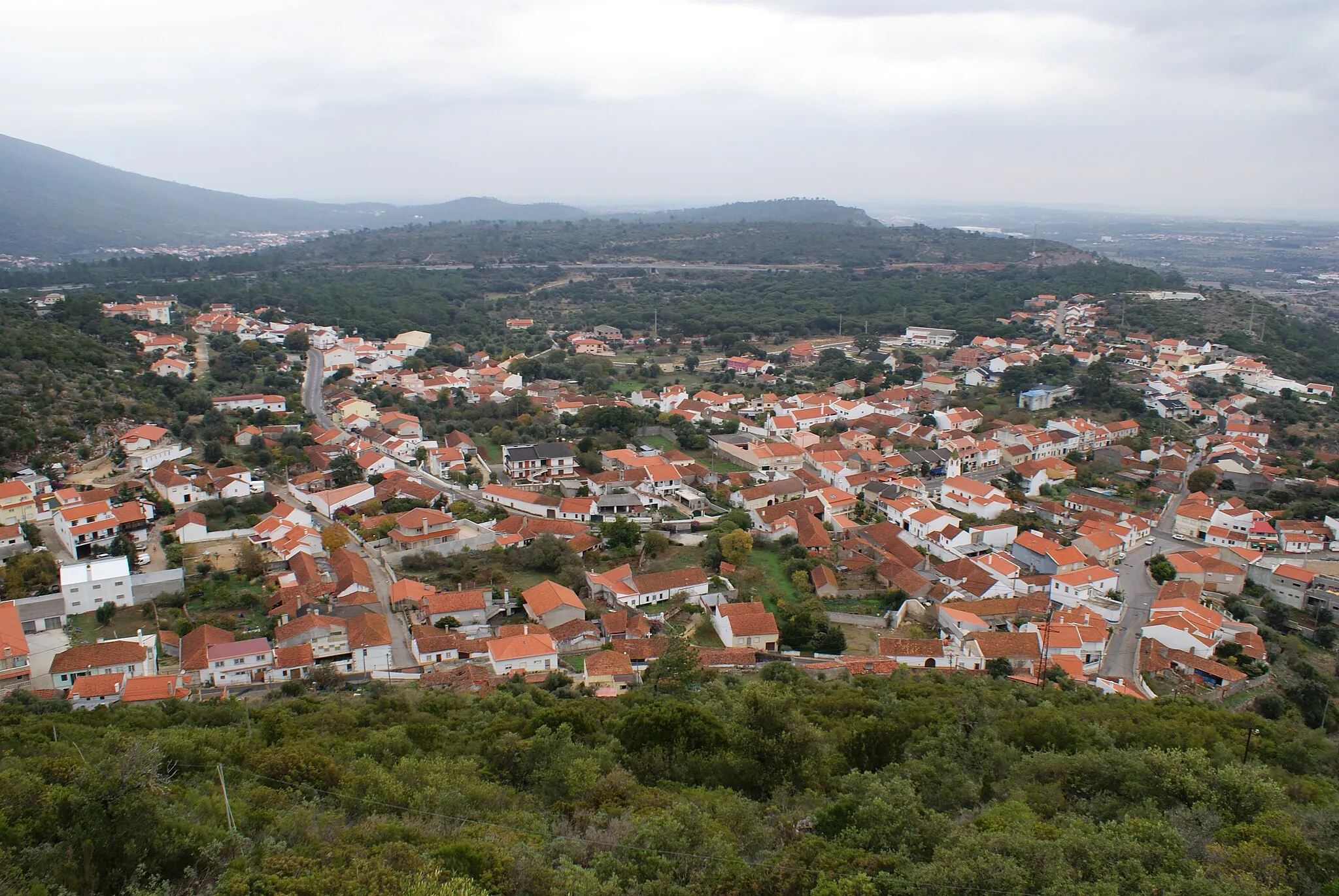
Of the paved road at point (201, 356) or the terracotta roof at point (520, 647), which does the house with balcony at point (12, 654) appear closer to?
the terracotta roof at point (520, 647)

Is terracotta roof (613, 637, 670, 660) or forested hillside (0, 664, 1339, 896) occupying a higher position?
forested hillside (0, 664, 1339, 896)

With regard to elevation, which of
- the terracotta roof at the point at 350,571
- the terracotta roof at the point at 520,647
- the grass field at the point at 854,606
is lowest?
the grass field at the point at 854,606

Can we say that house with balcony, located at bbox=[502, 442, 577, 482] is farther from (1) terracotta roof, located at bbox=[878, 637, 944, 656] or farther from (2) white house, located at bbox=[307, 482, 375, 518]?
(1) terracotta roof, located at bbox=[878, 637, 944, 656]

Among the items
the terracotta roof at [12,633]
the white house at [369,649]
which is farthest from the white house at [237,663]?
the terracotta roof at [12,633]

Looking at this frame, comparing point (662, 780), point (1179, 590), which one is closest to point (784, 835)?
point (662, 780)

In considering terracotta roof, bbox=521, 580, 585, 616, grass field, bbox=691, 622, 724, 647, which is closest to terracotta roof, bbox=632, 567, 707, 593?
grass field, bbox=691, 622, 724, 647
